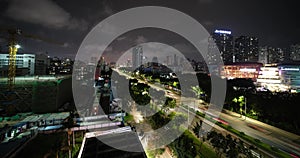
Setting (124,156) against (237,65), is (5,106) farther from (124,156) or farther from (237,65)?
(237,65)

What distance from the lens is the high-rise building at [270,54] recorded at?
65.2 m

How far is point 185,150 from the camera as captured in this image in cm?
533

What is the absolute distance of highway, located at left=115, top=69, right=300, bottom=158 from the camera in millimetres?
6992

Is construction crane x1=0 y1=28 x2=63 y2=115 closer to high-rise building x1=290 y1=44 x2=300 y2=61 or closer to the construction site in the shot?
the construction site

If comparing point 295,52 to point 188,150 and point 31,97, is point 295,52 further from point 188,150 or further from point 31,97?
point 31,97

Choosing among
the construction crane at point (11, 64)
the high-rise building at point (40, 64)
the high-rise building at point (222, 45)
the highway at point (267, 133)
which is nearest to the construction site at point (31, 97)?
the construction crane at point (11, 64)

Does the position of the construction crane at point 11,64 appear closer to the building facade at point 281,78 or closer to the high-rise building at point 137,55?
the building facade at point 281,78

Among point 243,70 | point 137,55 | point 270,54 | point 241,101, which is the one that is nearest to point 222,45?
point 270,54

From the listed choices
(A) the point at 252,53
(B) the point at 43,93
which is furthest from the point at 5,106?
(A) the point at 252,53

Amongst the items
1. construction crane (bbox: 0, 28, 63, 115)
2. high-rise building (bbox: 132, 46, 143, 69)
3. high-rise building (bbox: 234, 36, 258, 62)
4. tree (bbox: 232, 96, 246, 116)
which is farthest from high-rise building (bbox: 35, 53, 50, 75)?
high-rise building (bbox: 234, 36, 258, 62)

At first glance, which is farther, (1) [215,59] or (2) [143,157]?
(1) [215,59]

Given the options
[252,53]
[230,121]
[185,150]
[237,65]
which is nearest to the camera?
[185,150]

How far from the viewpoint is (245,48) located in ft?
239

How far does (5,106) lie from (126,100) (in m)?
8.45
